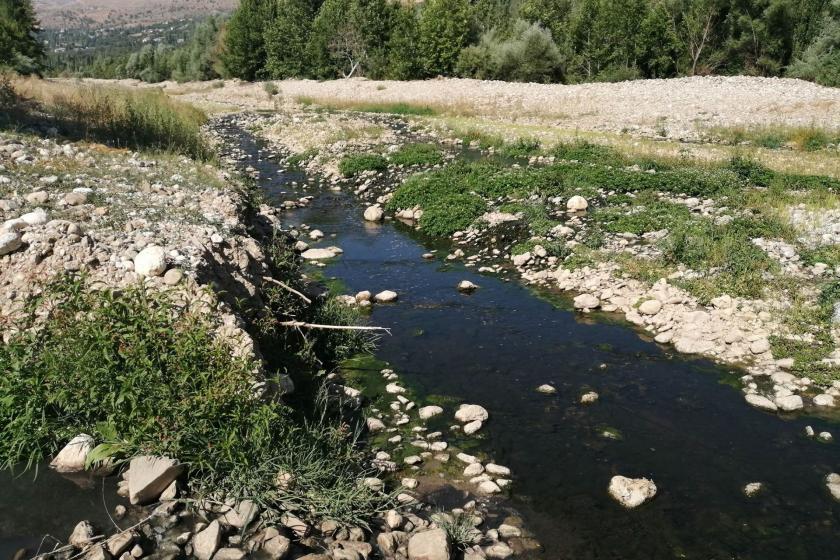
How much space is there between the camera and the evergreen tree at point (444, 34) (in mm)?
55969

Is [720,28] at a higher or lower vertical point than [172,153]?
higher

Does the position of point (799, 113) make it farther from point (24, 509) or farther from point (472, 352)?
point (24, 509)

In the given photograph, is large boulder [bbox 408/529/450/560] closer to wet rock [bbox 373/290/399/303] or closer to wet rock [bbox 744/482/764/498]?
wet rock [bbox 744/482/764/498]

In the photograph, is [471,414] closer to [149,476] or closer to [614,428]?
[614,428]

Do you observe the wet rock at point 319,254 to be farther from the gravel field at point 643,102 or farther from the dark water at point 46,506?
the gravel field at point 643,102

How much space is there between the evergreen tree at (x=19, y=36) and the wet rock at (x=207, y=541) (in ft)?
97.2

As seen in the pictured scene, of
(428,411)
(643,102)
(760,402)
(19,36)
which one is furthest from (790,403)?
(19,36)

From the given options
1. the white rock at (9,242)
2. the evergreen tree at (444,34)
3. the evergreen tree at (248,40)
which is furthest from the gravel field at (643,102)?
the evergreen tree at (248,40)

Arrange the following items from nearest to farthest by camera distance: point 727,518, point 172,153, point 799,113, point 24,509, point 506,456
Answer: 1. point 24,509
2. point 727,518
3. point 506,456
4. point 172,153
5. point 799,113

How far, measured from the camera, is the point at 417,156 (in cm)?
2144

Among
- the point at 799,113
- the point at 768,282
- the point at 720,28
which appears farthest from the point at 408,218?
the point at 720,28

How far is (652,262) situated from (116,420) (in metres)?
10.0

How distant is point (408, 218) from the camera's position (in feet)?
55.0

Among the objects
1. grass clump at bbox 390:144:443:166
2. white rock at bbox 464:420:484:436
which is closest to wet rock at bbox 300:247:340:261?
white rock at bbox 464:420:484:436
